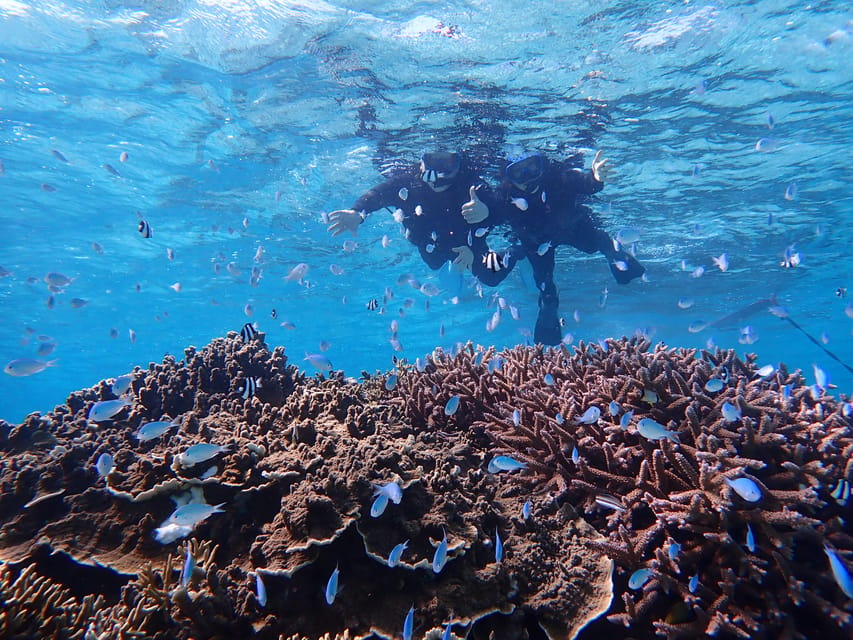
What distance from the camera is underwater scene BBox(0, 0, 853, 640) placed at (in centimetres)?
297

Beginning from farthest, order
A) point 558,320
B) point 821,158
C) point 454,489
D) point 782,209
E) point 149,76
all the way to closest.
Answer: point 782,209
point 821,158
point 149,76
point 558,320
point 454,489

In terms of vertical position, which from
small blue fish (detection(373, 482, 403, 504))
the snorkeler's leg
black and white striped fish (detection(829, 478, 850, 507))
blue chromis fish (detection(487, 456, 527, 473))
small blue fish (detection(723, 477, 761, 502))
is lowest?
the snorkeler's leg

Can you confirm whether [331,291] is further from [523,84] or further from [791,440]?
[791,440]

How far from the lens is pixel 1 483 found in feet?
13.2

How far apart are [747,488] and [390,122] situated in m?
14.7

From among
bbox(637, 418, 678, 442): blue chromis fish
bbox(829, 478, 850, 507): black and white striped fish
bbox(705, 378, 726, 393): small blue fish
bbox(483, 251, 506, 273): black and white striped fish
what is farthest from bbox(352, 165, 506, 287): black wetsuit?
bbox(829, 478, 850, 507): black and white striped fish

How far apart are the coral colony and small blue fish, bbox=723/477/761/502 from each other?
0.04 feet

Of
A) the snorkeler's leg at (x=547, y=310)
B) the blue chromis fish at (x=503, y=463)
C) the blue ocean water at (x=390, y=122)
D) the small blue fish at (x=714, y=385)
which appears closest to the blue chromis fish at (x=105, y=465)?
the blue chromis fish at (x=503, y=463)

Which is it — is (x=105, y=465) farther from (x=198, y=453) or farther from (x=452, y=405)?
(x=452, y=405)

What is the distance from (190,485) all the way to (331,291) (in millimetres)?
29664

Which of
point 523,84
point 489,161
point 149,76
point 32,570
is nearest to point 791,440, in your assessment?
point 32,570

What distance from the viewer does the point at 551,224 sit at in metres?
13.0

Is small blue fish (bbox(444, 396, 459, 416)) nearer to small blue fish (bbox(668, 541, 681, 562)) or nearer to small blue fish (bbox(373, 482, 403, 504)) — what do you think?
small blue fish (bbox(373, 482, 403, 504))

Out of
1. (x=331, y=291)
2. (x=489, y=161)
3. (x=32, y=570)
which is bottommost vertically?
(x=331, y=291)
